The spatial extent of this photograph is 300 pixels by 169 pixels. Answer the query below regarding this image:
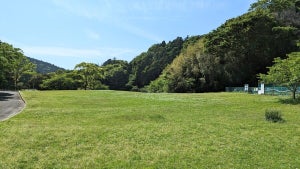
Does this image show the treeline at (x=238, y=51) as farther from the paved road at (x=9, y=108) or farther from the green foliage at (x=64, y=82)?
the paved road at (x=9, y=108)

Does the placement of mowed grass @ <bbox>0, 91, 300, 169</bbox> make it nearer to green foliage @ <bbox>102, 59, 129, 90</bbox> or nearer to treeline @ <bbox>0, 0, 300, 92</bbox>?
treeline @ <bbox>0, 0, 300, 92</bbox>

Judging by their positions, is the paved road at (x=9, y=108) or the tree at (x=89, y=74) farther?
the tree at (x=89, y=74)

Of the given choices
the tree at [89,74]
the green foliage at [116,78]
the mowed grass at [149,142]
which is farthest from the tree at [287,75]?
the green foliage at [116,78]

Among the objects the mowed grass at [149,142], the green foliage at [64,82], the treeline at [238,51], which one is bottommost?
the mowed grass at [149,142]

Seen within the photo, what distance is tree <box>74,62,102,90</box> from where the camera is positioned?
57156 millimetres

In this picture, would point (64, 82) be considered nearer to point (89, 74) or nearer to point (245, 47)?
point (89, 74)

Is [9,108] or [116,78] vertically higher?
[116,78]

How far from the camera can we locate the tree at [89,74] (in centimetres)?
5716

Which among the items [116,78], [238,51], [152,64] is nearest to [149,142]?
[238,51]

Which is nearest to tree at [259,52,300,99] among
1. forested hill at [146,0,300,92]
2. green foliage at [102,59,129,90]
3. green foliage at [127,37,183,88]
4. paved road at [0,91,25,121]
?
forested hill at [146,0,300,92]

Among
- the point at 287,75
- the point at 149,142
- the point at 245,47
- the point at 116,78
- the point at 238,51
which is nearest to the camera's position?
the point at 149,142

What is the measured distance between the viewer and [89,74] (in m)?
58.2

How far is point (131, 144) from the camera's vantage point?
9.84 meters

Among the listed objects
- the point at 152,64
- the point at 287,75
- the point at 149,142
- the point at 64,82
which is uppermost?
the point at 152,64
